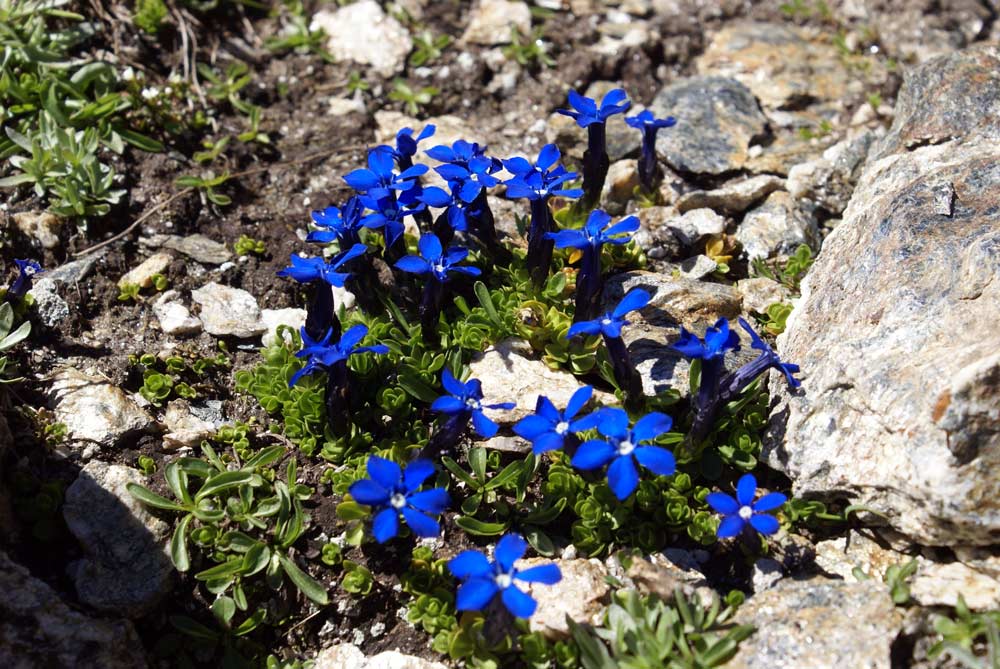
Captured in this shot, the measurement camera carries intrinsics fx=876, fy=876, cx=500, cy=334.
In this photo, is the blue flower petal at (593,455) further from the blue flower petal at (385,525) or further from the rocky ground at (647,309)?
the blue flower petal at (385,525)

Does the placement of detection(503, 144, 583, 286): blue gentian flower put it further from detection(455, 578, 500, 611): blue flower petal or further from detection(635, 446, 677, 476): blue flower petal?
detection(455, 578, 500, 611): blue flower petal

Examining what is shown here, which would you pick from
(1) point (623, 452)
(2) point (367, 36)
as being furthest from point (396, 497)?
(2) point (367, 36)

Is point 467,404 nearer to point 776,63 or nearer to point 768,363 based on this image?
point 768,363

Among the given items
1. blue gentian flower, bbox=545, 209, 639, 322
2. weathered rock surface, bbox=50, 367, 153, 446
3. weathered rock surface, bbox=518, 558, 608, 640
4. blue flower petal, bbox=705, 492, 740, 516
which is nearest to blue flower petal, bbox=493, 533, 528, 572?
weathered rock surface, bbox=518, 558, 608, 640

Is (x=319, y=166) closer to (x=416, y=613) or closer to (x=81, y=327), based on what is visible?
(x=81, y=327)

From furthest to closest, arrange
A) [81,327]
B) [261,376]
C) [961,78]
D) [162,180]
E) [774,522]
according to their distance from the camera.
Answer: [162,180] < [961,78] < [81,327] < [261,376] < [774,522]

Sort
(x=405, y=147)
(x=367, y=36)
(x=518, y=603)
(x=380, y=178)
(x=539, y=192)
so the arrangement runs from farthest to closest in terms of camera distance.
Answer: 1. (x=367, y=36)
2. (x=405, y=147)
3. (x=380, y=178)
4. (x=539, y=192)
5. (x=518, y=603)

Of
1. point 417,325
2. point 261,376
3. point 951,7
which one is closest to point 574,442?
point 417,325
